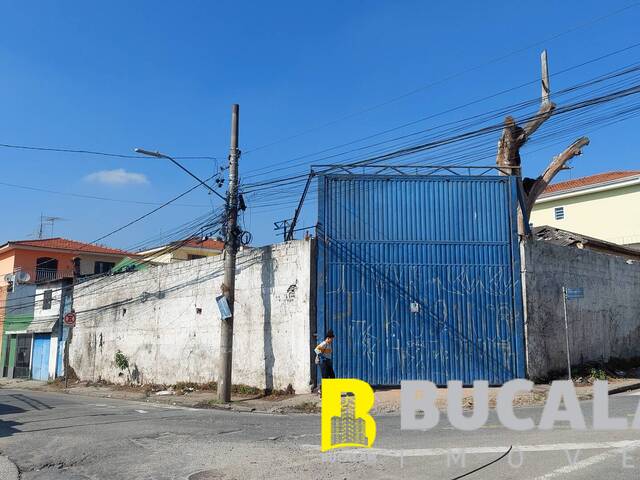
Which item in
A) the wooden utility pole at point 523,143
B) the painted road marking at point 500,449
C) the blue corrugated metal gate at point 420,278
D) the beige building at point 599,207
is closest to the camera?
the painted road marking at point 500,449

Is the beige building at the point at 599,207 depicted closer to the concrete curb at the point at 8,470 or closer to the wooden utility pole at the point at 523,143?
the wooden utility pole at the point at 523,143

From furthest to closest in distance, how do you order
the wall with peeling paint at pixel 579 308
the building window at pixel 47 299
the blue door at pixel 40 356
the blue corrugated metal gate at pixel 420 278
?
the building window at pixel 47 299 < the blue door at pixel 40 356 < the wall with peeling paint at pixel 579 308 < the blue corrugated metal gate at pixel 420 278

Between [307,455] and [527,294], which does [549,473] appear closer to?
[307,455]

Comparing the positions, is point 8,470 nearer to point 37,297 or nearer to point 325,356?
point 325,356

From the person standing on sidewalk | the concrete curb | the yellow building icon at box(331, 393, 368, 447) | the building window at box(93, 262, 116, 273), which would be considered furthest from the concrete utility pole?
the building window at box(93, 262, 116, 273)

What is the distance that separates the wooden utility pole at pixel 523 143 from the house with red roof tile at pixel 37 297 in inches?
856

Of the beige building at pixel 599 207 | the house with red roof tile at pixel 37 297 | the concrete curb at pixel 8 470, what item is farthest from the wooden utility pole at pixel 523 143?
the house with red roof tile at pixel 37 297

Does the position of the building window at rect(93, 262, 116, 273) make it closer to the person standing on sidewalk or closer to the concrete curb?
the person standing on sidewalk

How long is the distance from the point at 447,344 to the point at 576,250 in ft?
19.2

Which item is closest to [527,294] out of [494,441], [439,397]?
[439,397]

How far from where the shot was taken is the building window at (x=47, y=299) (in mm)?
30844

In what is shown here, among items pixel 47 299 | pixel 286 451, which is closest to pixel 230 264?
pixel 286 451

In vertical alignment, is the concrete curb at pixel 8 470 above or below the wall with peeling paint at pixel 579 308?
below

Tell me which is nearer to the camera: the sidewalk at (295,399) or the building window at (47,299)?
the sidewalk at (295,399)
